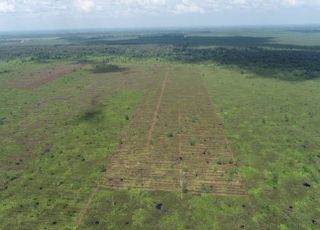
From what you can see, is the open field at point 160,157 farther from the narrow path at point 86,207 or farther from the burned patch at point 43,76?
the burned patch at point 43,76

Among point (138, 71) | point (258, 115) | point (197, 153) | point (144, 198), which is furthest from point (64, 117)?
point (138, 71)

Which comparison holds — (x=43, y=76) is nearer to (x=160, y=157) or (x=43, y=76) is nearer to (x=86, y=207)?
(x=160, y=157)

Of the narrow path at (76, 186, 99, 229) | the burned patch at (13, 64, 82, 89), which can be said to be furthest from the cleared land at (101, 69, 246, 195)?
the burned patch at (13, 64, 82, 89)

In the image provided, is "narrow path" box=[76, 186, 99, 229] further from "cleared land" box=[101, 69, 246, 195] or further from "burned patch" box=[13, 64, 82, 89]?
"burned patch" box=[13, 64, 82, 89]

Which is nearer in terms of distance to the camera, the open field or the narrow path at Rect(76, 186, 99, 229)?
the narrow path at Rect(76, 186, 99, 229)

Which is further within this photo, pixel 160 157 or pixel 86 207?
pixel 160 157

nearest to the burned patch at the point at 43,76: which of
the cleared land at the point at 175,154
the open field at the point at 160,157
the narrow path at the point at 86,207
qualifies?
the open field at the point at 160,157

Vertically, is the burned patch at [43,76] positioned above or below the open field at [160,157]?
below

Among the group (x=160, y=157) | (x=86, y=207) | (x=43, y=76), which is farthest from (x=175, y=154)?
(x=43, y=76)

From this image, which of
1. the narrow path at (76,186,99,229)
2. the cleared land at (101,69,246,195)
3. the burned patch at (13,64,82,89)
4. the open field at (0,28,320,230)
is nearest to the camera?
the narrow path at (76,186,99,229)
